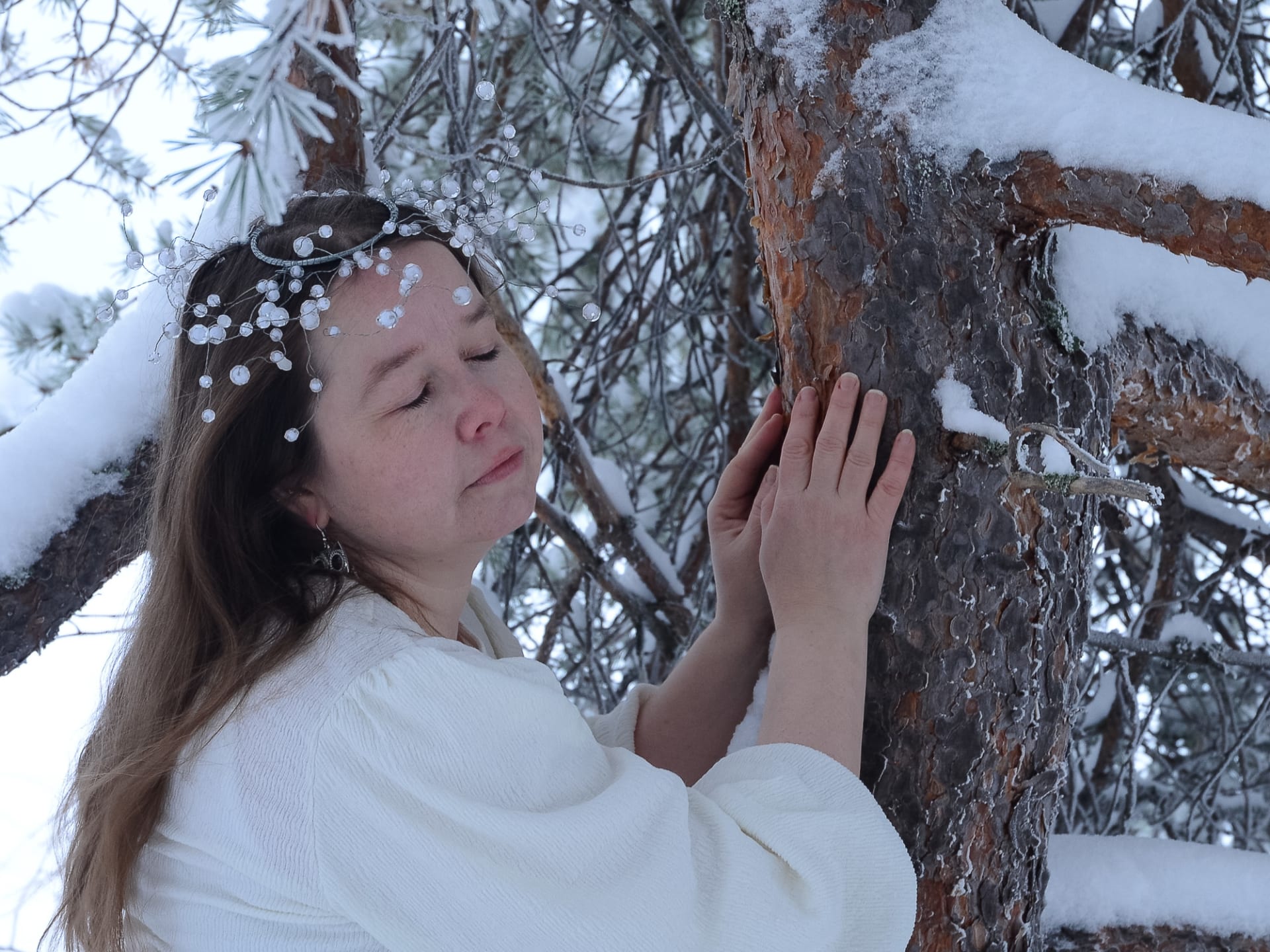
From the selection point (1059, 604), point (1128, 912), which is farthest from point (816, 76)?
point (1128, 912)

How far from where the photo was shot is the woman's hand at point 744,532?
1204 mm

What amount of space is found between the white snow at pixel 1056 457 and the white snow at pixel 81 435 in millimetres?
999

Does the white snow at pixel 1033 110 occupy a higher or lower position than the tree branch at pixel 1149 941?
higher

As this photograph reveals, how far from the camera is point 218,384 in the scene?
1155 mm

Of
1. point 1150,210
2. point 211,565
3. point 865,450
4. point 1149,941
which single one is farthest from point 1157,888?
point 211,565

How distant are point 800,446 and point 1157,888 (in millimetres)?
671

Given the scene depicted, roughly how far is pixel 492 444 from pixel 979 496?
1.54ft

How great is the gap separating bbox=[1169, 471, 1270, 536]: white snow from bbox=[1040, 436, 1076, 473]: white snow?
3.47ft

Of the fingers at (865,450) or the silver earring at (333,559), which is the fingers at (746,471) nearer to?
the fingers at (865,450)

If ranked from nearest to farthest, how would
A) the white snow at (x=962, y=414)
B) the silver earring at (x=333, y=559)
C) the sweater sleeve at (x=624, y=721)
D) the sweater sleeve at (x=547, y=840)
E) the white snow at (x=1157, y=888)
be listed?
the sweater sleeve at (x=547, y=840) < the white snow at (x=962, y=414) < the silver earring at (x=333, y=559) < the white snow at (x=1157, y=888) < the sweater sleeve at (x=624, y=721)

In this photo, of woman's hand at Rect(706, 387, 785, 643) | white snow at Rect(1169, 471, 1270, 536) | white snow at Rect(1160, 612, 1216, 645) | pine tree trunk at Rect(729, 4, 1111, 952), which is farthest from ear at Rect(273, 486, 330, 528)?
white snow at Rect(1169, 471, 1270, 536)

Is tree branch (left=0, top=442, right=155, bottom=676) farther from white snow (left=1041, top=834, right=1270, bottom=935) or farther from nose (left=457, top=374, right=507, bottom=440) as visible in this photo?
white snow (left=1041, top=834, right=1270, bottom=935)

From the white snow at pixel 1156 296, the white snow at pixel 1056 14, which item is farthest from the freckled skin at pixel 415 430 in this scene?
the white snow at pixel 1056 14

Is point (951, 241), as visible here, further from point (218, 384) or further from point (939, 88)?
point (218, 384)
